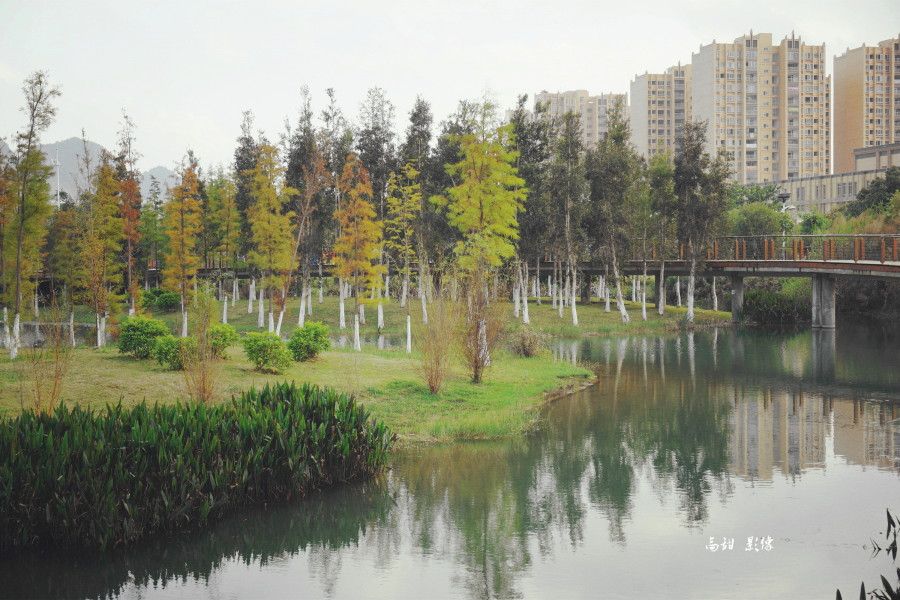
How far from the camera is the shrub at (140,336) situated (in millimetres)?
19734

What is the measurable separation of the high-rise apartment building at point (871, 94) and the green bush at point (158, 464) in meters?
138

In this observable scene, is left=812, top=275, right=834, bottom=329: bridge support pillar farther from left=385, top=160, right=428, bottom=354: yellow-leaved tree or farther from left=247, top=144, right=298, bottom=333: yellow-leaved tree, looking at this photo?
left=247, top=144, right=298, bottom=333: yellow-leaved tree

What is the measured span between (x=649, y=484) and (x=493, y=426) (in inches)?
183

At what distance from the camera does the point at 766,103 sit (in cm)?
12381

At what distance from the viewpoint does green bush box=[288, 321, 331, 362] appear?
21891 mm

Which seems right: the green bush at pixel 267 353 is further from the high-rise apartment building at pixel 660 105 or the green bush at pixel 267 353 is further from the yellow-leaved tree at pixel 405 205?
the high-rise apartment building at pixel 660 105

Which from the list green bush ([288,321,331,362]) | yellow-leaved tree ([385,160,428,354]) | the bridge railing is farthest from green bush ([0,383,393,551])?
the bridge railing

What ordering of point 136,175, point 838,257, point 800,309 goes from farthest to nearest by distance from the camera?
point 800,309, point 136,175, point 838,257

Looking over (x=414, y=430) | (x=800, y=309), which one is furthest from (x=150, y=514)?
(x=800, y=309)

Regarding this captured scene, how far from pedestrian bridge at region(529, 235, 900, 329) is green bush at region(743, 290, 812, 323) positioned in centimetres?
87

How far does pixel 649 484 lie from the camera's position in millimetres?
11922

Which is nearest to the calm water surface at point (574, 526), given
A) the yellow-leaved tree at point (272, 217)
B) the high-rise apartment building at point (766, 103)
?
the yellow-leaved tree at point (272, 217)

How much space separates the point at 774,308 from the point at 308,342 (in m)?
39.9

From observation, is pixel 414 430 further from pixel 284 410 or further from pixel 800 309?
pixel 800 309
